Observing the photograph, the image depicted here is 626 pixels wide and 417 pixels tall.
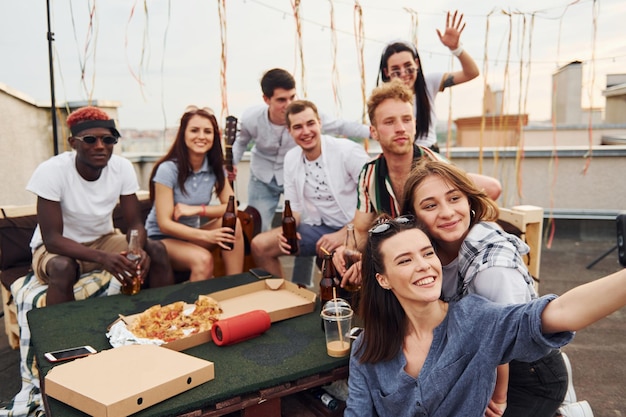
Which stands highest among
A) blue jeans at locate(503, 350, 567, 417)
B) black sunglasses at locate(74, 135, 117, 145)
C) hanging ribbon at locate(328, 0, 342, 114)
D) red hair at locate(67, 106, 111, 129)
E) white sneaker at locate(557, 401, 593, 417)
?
hanging ribbon at locate(328, 0, 342, 114)

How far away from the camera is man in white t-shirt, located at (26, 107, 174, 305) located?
2.80m

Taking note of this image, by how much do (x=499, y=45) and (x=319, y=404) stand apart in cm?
414

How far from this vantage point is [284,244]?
3.35 m

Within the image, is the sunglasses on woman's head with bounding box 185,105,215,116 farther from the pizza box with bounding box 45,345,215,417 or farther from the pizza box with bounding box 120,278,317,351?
the pizza box with bounding box 45,345,215,417

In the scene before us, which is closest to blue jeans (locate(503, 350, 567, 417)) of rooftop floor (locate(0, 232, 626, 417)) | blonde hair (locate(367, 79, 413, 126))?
rooftop floor (locate(0, 232, 626, 417))

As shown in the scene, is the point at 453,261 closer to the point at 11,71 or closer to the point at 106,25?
the point at 106,25

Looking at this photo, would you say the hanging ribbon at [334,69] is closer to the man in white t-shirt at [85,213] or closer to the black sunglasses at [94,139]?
the man in white t-shirt at [85,213]

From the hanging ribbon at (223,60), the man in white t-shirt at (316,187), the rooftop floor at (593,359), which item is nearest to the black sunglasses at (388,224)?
the rooftop floor at (593,359)

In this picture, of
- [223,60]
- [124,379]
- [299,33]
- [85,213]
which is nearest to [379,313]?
[124,379]

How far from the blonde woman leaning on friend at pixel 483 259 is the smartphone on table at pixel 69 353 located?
1361mm

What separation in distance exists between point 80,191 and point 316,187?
1569 millimetres

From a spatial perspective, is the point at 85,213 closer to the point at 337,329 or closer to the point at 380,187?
the point at 380,187

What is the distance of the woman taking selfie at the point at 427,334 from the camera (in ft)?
4.22

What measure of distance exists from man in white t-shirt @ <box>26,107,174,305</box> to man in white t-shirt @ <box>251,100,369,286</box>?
77cm
